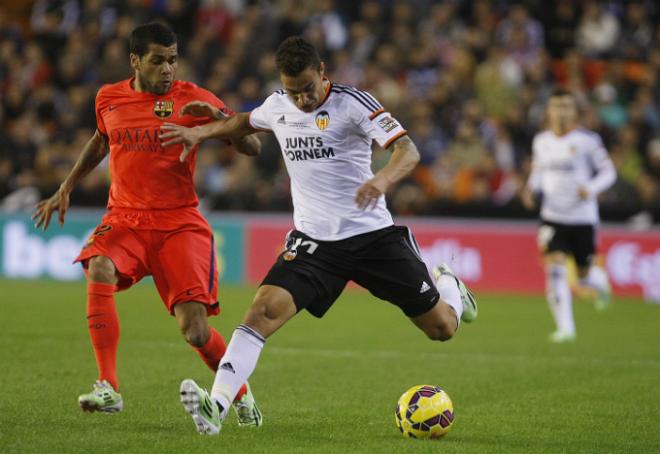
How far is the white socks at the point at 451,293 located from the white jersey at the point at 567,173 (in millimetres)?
5762

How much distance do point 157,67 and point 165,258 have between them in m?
1.26

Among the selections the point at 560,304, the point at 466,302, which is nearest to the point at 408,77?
the point at 560,304

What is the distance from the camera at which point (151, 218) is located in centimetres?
752

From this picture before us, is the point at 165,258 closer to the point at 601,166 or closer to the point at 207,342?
the point at 207,342

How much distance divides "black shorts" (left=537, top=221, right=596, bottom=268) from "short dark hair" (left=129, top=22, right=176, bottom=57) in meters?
7.03

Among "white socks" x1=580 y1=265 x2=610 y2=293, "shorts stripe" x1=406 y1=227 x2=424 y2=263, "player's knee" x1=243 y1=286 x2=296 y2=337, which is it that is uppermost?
"shorts stripe" x1=406 y1=227 x2=424 y2=263

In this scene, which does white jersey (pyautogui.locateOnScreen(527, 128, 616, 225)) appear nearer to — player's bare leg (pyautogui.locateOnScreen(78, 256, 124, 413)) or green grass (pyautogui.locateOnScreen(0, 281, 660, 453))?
green grass (pyautogui.locateOnScreen(0, 281, 660, 453))

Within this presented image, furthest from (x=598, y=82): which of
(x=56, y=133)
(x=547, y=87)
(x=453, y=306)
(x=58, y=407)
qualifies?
(x=58, y=407)

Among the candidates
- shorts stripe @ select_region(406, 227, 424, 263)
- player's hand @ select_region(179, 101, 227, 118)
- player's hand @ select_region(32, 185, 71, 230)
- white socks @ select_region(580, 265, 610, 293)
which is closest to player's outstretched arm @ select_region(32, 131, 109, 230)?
player's hand @ select_region(32, 185, 71, 230)

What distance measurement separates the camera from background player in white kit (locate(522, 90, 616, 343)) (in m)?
13.4

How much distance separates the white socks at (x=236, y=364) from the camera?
6.56 metres

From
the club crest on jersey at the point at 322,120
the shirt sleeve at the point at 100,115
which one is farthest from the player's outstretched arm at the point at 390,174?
the shirt sleeve at the point at 100,115

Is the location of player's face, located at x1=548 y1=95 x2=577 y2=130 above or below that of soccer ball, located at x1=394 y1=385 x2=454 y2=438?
above

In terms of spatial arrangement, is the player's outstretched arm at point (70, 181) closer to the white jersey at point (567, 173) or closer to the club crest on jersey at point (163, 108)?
the club crest on jersey at point (163, 108)
